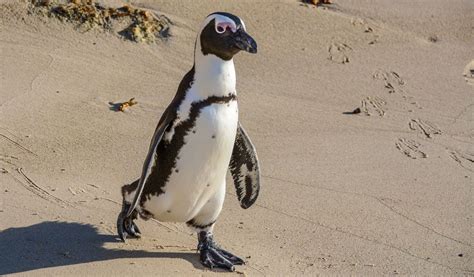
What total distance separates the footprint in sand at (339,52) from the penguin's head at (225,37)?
2.75 m

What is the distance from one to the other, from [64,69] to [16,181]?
1.37 metres

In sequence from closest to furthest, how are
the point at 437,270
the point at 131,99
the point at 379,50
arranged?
the point at 437,270 < the point at 131,99 < the point at 379,50

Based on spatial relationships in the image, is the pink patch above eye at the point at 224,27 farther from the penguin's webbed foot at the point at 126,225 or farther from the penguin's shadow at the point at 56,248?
the penguin's shadow at the point at 56,248

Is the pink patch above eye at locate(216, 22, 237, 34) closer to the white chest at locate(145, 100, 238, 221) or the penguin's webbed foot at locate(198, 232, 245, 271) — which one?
the white chest at locate(145, 100, 238, 221)

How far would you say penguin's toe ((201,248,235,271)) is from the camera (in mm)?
4062

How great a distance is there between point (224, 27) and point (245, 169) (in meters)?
0.78

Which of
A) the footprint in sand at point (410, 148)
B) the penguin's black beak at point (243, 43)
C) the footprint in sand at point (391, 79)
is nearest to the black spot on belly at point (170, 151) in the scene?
the penguin's black beak at point (243, 43)

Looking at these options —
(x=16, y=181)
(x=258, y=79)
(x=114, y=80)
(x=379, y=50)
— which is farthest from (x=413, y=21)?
(x=16, y=181)

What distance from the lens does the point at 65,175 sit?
15.7ft

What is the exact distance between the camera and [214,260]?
13.4ft

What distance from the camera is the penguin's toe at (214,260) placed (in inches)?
160

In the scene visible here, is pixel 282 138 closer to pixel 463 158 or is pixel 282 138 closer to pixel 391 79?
pixel 463 158

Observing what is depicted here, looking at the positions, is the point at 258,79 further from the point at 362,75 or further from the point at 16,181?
the point at 16,181

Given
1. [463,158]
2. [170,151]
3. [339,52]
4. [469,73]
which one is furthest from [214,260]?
[469,73]
